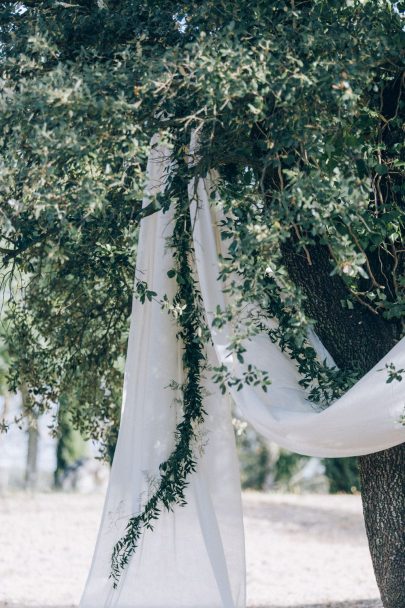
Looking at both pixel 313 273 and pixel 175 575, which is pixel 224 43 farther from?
pixel 175 575

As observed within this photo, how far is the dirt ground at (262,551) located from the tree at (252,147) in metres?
3.07

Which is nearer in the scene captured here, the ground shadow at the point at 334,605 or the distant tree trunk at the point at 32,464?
the ground shadow at the point at 334,605

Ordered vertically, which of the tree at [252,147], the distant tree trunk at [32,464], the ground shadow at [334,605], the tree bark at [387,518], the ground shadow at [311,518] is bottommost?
the ground shadow at [334,605]

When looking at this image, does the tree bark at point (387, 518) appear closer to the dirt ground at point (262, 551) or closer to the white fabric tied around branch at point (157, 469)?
the white fabric tied around branch at point (157, 469)

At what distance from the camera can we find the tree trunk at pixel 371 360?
4.18 meters

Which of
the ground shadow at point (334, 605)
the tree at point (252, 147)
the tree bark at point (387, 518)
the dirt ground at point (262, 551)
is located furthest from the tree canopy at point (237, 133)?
the dirt ground at point (262, 551)

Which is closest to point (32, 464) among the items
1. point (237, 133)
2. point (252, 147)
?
point (252, 147)

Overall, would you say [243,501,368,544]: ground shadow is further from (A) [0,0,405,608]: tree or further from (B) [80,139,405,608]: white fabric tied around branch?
(A) [0,0,405,608]: tree

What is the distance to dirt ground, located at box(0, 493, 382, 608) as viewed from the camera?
7086 millimetres

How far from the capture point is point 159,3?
13.5ft

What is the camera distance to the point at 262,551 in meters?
9.09

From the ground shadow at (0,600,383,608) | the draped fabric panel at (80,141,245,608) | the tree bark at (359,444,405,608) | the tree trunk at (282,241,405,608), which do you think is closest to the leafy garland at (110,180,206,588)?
the draped fabric panel at (80,141,245,608)

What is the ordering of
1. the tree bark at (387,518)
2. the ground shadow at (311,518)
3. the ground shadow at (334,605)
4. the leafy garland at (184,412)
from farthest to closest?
the ground shadow at (311,518), the ground shadow at (334,605), the leafy garland at (184,412), the tree bark at (387,518)

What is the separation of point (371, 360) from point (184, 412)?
1.01m
